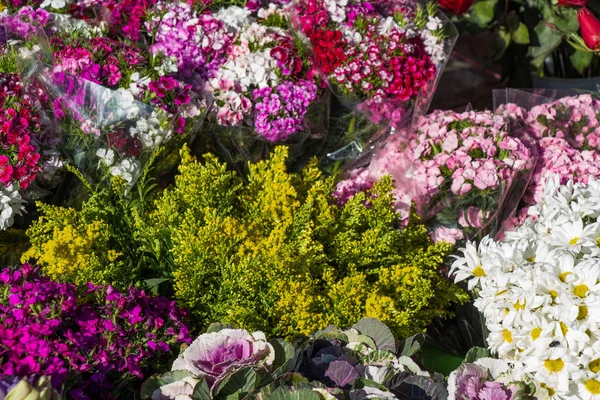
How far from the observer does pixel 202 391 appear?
4.52 feet

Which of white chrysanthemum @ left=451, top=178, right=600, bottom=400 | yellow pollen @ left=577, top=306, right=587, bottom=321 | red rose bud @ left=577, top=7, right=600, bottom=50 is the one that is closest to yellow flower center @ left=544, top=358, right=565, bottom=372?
white chrysanthemum @ left=451, top=178, right=600, bottom=400

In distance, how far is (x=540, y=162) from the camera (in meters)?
2.15

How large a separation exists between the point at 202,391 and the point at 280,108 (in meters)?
1.01

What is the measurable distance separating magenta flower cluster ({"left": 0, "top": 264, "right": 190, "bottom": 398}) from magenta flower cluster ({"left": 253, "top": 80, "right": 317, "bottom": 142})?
2.49 feet

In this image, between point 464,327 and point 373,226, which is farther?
point 464,327

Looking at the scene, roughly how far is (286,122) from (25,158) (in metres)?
0.75

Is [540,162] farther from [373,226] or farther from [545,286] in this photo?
[545,286]

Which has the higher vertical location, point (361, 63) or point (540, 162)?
point (361, 63)

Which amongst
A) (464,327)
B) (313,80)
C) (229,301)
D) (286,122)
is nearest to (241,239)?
(229,301)

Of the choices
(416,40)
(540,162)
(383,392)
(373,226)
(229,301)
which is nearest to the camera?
(383,392)

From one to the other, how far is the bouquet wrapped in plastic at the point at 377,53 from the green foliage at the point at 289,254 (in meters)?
0.37

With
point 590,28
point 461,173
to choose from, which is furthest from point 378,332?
point 590,28

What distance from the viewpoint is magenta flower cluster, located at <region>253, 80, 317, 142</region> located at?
2164mm

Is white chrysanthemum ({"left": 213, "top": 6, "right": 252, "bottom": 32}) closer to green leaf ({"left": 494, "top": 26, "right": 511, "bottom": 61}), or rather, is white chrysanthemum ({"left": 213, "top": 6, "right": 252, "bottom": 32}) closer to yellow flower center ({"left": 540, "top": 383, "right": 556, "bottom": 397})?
green leaf ({"left": 494, "top": 26, "right": 511, "bottom": 61})
